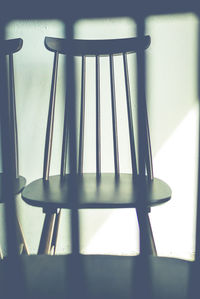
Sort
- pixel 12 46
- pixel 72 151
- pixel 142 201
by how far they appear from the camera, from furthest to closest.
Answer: pixel 12 46
pixel 72 151
pixel 142 201

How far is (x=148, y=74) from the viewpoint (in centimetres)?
116

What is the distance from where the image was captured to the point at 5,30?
1179 millimetres

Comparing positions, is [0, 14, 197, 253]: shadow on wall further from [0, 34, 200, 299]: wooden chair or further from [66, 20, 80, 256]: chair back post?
[0, 34, 200, 299]: wooden chair

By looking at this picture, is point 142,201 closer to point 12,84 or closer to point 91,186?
point 91,186

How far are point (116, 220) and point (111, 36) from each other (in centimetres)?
76

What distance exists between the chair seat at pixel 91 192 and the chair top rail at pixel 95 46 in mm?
422

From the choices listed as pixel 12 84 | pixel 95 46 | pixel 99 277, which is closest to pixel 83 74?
pixel 95 46

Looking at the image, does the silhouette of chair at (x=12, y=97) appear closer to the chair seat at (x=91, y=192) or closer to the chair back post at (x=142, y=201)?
the chair seat at (x=91, y=192)

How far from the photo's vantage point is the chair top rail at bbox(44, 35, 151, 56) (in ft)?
3.16

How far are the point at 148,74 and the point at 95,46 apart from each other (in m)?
0.26

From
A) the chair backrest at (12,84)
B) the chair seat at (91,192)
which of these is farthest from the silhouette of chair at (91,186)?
the chair backrest at (12,84)

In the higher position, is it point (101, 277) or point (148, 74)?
Result: point (148, 74)

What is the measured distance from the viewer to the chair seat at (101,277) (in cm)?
39

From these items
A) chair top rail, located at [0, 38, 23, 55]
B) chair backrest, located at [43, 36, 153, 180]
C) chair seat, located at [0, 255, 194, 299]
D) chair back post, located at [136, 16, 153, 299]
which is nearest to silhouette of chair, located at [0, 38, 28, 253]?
chair top rail, located at [0, 38, 23, 55]
